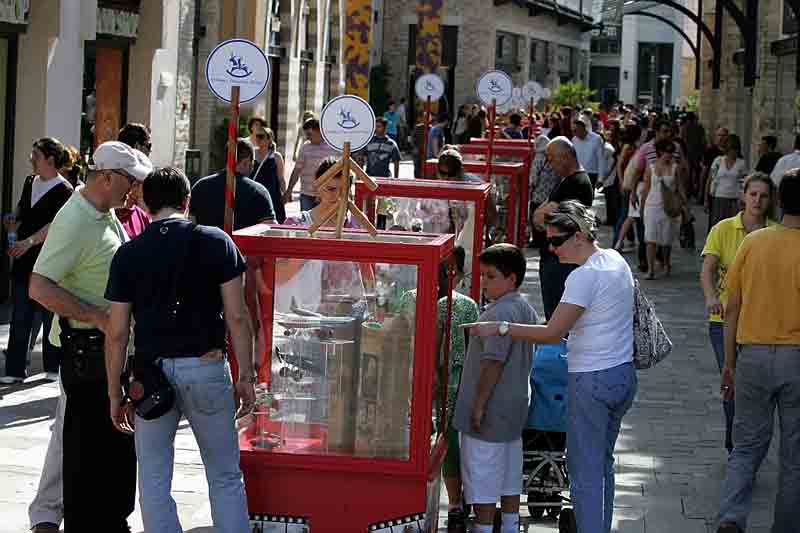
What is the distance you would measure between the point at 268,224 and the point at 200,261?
1.23 m

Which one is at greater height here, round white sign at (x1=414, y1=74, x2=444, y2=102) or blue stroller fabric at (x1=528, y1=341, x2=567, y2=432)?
round white sign at (x1=414, y1=74, x2=444, y2=102)

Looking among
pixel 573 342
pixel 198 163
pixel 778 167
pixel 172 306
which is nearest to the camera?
pixel 172 306

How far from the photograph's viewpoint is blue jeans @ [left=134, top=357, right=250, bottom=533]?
19.2 feet

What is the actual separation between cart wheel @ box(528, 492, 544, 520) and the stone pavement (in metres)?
0.06

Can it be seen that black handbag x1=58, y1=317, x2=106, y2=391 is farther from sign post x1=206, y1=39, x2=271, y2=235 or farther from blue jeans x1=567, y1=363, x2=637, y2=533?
blue jeans x1=567, y1=363, x2=637, y2=533

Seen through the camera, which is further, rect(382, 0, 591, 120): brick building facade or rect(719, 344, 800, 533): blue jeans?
rect(382, 0, 591, 120): brick building facade

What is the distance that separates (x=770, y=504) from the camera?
26.7 ft

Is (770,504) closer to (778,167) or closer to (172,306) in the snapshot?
(172,306)

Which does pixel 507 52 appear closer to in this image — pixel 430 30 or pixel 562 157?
pixel 430 30

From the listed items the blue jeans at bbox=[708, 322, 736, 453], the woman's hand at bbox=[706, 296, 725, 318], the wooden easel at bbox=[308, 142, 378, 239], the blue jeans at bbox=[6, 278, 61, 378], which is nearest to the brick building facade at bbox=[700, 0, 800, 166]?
the blue jeans at bbox=[708, 322, 736, 453]

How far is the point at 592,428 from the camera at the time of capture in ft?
21.6

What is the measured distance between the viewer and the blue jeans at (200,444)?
5859 millimetres

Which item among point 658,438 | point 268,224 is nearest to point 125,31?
point 658,438

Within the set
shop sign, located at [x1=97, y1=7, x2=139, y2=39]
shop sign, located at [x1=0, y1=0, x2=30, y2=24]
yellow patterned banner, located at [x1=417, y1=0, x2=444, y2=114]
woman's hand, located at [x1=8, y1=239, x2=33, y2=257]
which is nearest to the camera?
woman's hand, located at [x1=8, y1=239, x2=33, y2=257]
